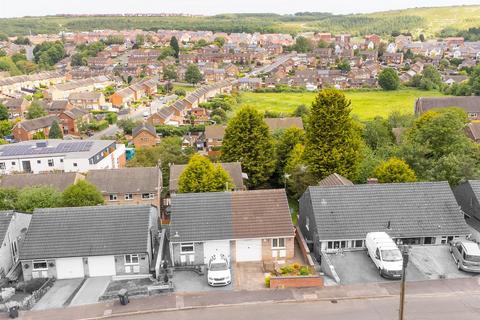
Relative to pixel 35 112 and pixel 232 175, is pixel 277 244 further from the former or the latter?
pixel 35 112

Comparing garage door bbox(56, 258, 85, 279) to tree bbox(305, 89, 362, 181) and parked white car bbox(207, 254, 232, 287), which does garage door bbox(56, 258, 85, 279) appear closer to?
parked white car bbox(207, 254, 232, 287)

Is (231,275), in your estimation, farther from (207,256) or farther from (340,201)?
(340,201)

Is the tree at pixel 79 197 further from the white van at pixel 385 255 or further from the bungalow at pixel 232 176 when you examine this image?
the white van at pixel 385 255

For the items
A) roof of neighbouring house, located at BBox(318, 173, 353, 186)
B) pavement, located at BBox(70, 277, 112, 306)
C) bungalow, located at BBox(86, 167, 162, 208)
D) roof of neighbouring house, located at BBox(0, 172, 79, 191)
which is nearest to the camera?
pavement, located at BBox(70, 277, 112, 306)

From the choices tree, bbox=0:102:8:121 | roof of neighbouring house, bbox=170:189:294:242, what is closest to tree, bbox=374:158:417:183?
roof of neighbouring house, bbox=170:189:294:242

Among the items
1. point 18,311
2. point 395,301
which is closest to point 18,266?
point 18,311
